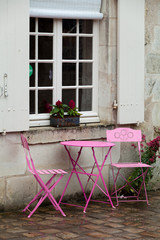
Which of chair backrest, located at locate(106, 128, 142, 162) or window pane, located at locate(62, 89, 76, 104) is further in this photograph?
window pane, located at locate(62, 89, 76, 104)

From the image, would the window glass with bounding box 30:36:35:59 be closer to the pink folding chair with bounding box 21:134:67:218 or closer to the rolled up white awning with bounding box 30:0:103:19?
the rolled up white awning with bounding box 30:0:103:19

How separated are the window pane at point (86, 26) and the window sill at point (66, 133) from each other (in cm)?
122

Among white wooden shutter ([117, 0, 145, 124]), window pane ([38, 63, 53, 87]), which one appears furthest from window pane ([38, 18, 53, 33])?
white wooden shutter ([117, 0, 145, 124])

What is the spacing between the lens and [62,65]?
23.4 feet

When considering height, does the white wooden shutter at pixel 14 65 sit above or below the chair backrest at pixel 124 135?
above

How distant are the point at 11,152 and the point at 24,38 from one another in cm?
133

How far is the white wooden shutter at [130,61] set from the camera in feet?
23.5

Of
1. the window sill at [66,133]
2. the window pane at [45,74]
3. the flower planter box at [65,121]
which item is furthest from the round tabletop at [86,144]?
the window pane at [45,74]

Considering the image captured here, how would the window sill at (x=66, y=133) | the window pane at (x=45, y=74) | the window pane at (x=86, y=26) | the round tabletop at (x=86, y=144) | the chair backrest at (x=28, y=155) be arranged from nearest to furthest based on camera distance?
the chair backrest at (x=28, y=155) → the round tabletop at (x=86, y=144) → the window sill at (x=66, y=133) → the window pane at (x=45, y=74) → the window pane at (x=86, y=26)

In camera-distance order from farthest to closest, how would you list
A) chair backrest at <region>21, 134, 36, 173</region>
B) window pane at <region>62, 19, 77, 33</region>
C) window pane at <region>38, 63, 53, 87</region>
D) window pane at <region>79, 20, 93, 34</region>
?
window pane at <region>79, 20, 93, 34</region>, window pane at <region>62, 19, 77, 33</region>, window pane at <region>38, 63, 53, 87</region>, chair backrest at <region>21, 134, 36, 173</region>

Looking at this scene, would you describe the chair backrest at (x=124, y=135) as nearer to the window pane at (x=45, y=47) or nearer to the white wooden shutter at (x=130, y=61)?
the white wooden shutter at (x=130, y=61)

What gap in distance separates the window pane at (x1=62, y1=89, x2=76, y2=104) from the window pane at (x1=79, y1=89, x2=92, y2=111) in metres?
0.11

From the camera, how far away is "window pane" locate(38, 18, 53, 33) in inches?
272

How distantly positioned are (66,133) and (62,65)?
898 millimetres
